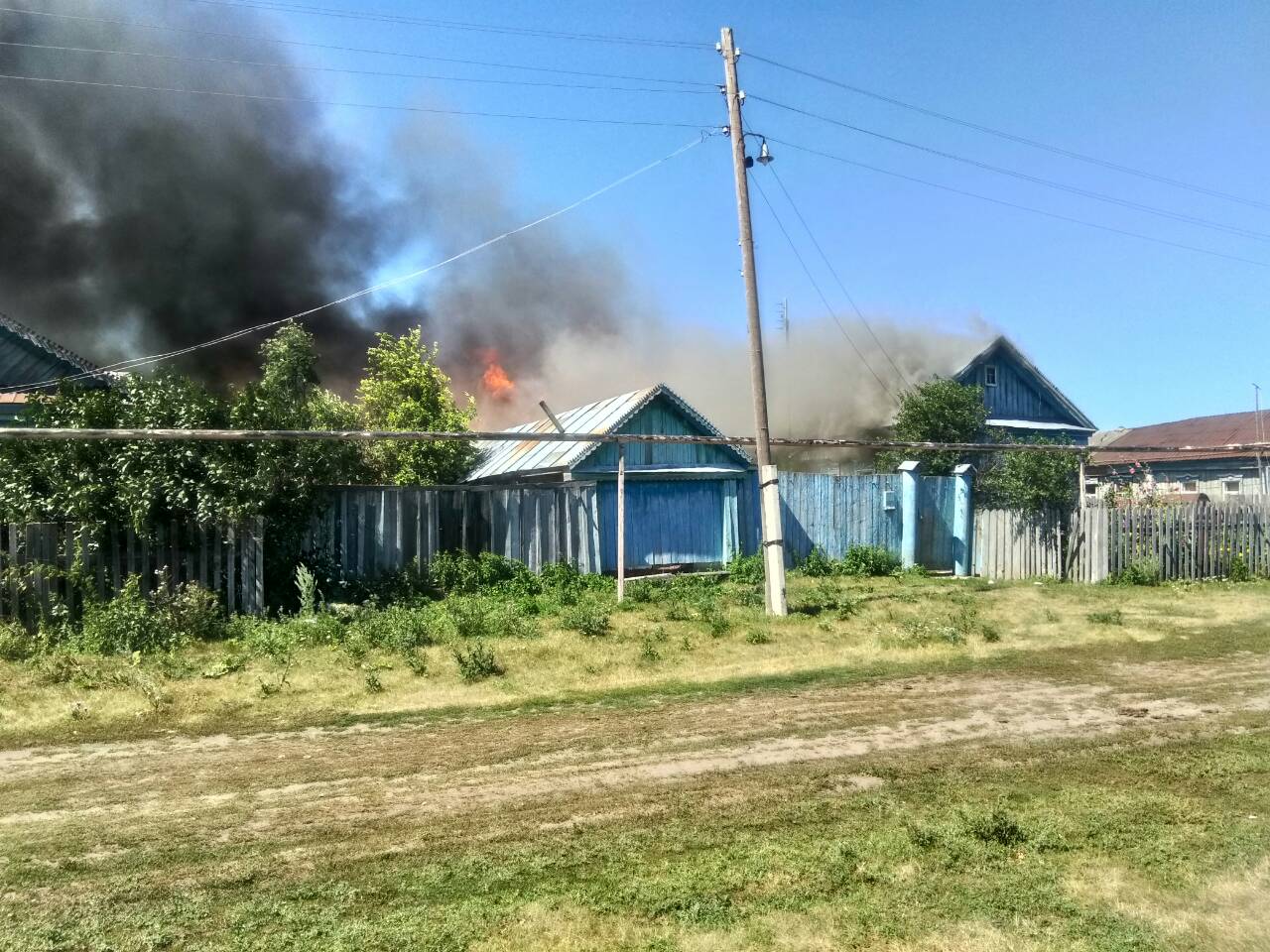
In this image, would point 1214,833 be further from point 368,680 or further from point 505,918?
point 368,680

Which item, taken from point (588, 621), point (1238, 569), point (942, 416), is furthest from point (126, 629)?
point (942, 416)

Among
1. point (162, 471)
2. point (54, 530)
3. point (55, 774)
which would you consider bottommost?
point (55, 774)

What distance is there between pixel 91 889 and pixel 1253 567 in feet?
61.5

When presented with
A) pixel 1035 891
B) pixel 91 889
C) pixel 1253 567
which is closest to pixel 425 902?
pixel 91 889

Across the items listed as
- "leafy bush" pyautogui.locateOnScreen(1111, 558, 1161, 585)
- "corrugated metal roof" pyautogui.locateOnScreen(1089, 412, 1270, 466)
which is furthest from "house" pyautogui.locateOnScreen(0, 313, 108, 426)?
"corrugated metal roof" pyautogui.locateOnScreen(1089, 412, 1270, 466)

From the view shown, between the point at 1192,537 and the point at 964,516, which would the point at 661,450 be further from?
the point at 1192,537

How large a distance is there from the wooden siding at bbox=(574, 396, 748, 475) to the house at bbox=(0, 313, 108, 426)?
9.71 metres

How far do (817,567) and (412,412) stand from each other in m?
11.2

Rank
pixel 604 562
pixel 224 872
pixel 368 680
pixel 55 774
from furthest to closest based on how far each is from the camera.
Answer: pixel 604 562
pixel 368 680
pixel 55 774
pixel 224 872

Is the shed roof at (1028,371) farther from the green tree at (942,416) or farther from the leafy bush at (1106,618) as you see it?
the leafy bush at (1106,618)

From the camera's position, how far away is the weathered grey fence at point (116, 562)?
394 inches

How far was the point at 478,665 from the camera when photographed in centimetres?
881

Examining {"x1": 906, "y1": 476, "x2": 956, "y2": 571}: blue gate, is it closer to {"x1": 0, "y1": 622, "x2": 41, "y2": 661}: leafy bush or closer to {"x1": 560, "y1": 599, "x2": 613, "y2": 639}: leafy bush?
{"x1": 560, "y1": 599, "x2": 613, "y2": 639}: leafy bush

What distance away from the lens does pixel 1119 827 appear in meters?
4.80
